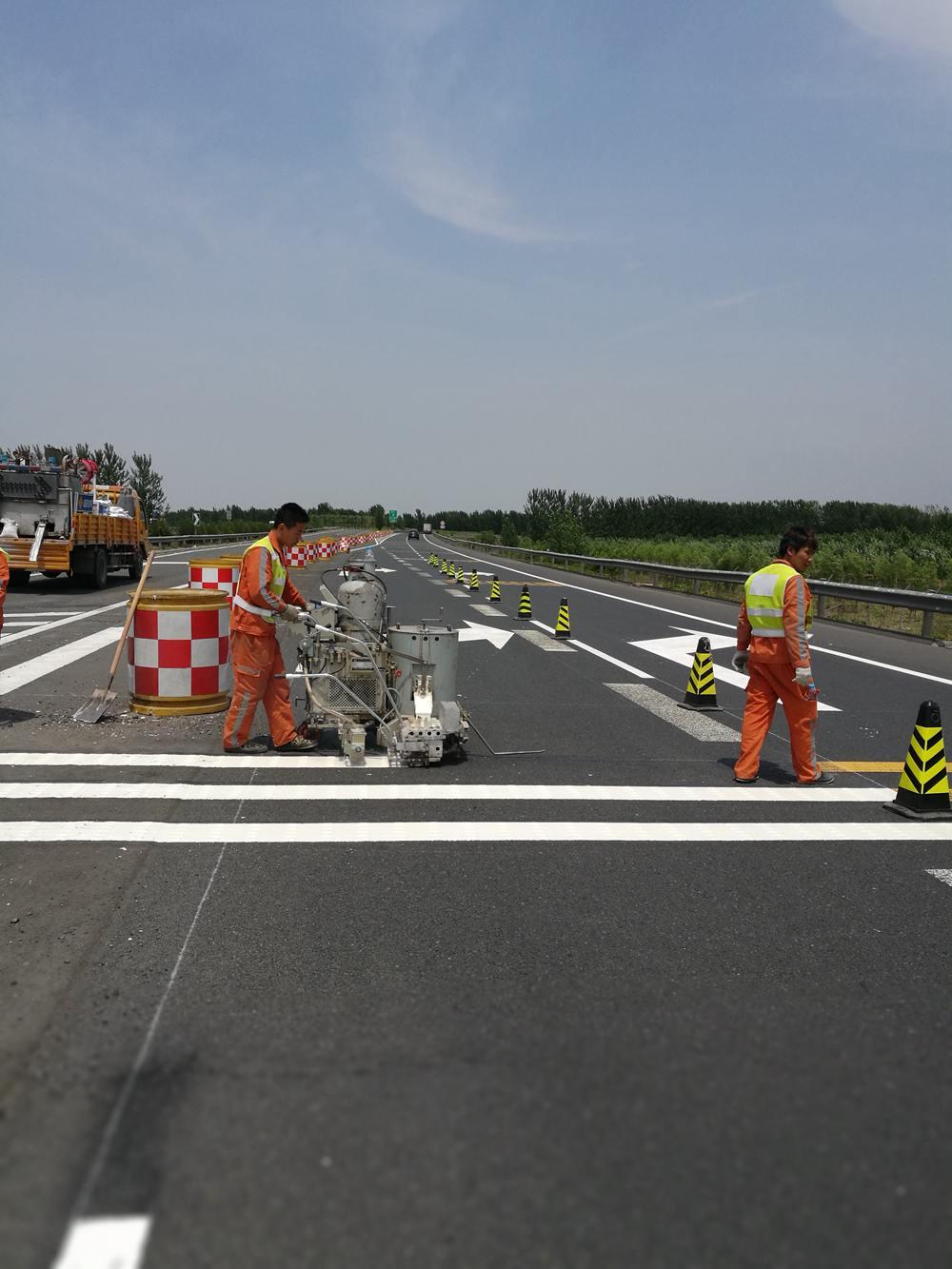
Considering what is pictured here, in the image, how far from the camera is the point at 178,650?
8.45 metres

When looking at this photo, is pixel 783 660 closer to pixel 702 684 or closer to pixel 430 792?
pixel 430 792

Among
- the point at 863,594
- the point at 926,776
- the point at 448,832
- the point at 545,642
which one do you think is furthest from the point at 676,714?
the point at 863,594

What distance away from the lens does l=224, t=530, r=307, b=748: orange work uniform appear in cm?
707

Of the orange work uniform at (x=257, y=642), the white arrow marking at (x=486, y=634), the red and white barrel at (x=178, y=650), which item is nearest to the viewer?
the orange work uniform at (x=257, y=642)

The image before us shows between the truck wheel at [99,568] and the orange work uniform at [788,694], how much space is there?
18397mm

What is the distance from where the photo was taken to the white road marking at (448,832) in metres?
5.30

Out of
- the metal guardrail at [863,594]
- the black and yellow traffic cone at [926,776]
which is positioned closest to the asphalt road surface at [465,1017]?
the black and yellow traffic cone at [926,776]

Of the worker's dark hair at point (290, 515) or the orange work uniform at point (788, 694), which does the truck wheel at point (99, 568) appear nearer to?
the worker's dark hair at point (290, 515)

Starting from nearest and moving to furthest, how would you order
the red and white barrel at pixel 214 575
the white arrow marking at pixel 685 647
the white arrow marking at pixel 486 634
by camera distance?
the white arrow marking at pixel 685 647 < the red and white barrel at pixel 214 575 < the white arrow marking at pixel 486 634

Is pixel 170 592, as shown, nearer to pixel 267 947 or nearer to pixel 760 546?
pixel 267 947

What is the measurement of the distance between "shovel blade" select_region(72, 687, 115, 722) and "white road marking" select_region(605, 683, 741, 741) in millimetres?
5123

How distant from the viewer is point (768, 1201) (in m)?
2.46

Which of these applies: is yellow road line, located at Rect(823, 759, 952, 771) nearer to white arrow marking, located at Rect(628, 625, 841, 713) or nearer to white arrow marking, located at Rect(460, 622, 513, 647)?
white arrow marking, located at Rect(628, 625, 841, 713)

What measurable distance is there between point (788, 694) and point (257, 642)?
3901mm
